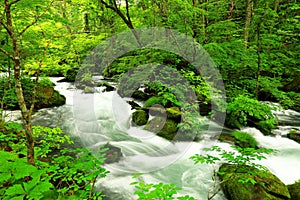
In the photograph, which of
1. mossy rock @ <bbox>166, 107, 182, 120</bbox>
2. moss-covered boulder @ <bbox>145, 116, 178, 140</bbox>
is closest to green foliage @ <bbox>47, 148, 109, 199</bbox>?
moss-covered boulder @ <bbox>145, 116, 178, 140</bbox>

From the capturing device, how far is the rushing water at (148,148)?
4336 millimetres

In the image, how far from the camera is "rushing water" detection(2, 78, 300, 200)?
4336mm

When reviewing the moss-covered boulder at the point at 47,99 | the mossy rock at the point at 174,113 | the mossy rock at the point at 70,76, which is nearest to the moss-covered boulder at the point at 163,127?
the mossy rock at the point at 174,113

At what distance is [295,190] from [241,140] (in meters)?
1.89

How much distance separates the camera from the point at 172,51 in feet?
20.2

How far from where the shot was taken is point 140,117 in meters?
6.52

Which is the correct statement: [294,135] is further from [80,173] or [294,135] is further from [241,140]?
[80,173]

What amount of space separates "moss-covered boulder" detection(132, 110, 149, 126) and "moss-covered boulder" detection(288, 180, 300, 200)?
414cm

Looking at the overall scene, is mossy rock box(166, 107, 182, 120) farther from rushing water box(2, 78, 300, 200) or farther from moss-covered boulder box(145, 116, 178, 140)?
rushing water box(2, 78, 300, 200)

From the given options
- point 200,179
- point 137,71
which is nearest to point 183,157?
point 200,179

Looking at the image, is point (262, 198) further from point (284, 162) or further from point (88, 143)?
point (88, 143)

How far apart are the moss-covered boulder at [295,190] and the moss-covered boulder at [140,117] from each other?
4.14 meters

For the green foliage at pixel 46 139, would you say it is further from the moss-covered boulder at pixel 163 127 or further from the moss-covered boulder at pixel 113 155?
the moss-covered boulder at pixel 163 127

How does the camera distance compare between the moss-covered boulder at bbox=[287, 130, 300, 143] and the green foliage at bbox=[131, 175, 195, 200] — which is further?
the moss-covered boulder at bbox=[287, 130, 300, 143]
